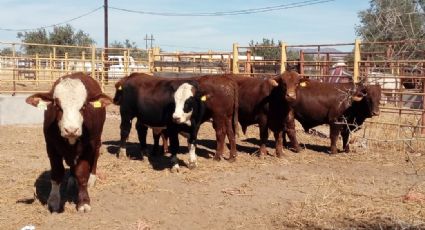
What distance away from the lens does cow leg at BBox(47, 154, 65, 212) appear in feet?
19.6

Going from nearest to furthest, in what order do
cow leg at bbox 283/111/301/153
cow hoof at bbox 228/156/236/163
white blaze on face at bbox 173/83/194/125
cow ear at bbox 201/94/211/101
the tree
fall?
the tree → white blaze on face at bbox 173/83/194/125 → cow ear at bbox 201/94/211/101 → cow hoof at bbox 228/156/236/163 → cow leg at bbox 283/111/301/153

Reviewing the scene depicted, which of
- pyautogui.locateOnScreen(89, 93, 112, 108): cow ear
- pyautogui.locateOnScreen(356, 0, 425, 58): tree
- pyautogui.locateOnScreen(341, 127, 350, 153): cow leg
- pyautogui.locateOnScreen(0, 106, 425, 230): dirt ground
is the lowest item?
pyautogui.locateOnScreen(0, 106, 425, 230): dirt ground

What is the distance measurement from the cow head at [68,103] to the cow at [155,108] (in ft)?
8.25

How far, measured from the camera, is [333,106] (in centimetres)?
1029

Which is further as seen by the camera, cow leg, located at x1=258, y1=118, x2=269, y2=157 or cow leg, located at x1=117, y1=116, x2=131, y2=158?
cow leg, located at x1=258, y1=118, x2=269, y2=157

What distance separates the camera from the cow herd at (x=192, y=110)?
586cm

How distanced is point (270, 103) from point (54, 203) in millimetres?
4990

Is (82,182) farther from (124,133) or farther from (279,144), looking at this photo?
(279,144)

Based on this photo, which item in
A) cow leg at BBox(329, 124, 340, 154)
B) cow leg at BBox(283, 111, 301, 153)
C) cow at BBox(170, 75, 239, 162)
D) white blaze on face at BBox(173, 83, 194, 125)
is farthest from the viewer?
cow leg at BBox(283, 111, 301, 153)

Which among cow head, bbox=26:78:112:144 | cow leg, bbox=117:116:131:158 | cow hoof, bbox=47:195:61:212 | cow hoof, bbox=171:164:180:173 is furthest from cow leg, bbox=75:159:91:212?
cow leg, bbox=117:116:131:158

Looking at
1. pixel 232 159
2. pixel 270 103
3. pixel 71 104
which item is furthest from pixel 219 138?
pixel 71 104

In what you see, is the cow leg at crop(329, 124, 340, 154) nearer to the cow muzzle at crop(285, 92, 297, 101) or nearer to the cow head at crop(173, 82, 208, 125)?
the cow muzzle at crop(285, 92, 297, 101)

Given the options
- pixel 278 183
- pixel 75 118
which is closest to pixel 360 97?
pixel 278 183

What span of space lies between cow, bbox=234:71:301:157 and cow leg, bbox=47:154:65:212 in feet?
14.6
